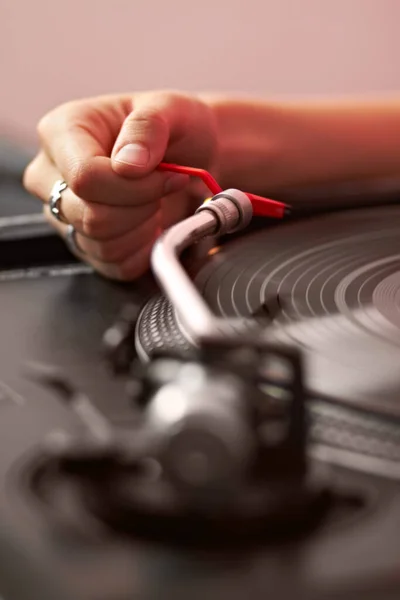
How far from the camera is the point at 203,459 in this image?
0.36m

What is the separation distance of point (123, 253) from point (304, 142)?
1.11 feet

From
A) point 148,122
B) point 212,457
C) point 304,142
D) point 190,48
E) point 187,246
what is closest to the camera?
point 212,457

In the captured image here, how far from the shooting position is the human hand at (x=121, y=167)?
66cm

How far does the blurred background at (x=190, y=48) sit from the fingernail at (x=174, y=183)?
102 cm

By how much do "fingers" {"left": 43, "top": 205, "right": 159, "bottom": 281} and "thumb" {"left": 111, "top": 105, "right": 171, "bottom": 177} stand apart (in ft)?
0.26

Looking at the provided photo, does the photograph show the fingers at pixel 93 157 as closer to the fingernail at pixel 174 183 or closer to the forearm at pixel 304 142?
the fingernail at pixel 174 183

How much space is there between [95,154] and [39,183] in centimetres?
13

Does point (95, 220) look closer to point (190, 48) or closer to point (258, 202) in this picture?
point (258, 202)

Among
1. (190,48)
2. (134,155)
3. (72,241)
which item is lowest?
(190,48)

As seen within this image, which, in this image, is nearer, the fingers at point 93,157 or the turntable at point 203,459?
the turntable at point 203,459

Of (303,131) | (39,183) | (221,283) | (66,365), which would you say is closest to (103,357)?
(66,365)

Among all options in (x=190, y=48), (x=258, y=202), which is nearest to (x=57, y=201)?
(x=258, y=202)

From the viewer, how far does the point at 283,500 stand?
0.37 metres

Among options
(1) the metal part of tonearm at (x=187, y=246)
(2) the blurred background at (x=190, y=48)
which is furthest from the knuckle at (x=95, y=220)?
(2) the blurred background at (x=190, y=48)
